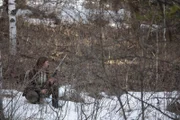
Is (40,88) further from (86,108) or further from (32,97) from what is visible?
(86,108)

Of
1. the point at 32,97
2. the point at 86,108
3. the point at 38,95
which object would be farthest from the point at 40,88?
the point at 86,108

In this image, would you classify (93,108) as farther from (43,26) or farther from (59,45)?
(43,26)

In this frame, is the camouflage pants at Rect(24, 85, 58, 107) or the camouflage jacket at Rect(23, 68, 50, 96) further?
the camouflage jacket at Rect(23, 68, 50, 96)

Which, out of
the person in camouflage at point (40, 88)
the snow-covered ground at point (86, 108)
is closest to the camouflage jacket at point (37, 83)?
the person in camouflage at point (40, 88)

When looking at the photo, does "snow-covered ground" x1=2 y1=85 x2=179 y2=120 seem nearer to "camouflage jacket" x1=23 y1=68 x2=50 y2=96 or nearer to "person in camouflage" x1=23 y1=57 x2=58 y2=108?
"person in camouflage" x1=23 y1=57 x2=58 y2=108

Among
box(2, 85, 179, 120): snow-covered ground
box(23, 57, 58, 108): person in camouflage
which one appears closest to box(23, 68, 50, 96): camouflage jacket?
box(23, 57, 58, 108): person in camouflage

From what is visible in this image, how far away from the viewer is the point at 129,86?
6453mm

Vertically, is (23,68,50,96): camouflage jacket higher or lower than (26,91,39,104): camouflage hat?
higher

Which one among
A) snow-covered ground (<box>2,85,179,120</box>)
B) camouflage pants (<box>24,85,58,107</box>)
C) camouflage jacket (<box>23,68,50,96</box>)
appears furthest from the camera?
camouflage jacket (<box>23,68,50,96</box>)

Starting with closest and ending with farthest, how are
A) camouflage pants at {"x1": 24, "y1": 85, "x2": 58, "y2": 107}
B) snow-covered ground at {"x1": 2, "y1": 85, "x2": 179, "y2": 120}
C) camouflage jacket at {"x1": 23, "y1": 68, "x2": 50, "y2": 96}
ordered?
snow-covered ground at {"x1": 2, "y1": 85, "x2": 179, "y2": 120} → camouflage pants at {"x1": 24, "y1": 85, "x2": 58, "y2": 107} → camouflage jacket at {"x1": 23, "y1": 68, "x2": 50, "y2": 96}

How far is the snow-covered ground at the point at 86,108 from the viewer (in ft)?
17.4

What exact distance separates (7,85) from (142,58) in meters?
1.77

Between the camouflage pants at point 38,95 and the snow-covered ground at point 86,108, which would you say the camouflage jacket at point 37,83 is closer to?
the camouflage pants at point 38,95

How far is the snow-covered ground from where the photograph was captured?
530cm
